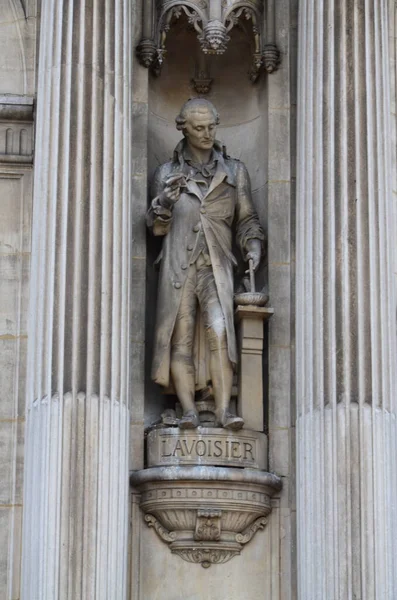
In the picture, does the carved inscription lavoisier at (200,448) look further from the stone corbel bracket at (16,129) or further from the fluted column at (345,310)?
the stone corbel bracket at (16,129)

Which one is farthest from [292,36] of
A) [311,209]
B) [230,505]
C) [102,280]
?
[230,505]

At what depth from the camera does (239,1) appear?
18.2m

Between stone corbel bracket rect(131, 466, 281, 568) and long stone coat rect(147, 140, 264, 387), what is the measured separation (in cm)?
99

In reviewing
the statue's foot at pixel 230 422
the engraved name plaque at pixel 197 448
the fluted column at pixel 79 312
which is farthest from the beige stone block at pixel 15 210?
the statue's foot at pixel 230 422

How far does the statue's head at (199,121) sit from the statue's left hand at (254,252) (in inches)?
40.6

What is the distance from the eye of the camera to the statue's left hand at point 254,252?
17859mm

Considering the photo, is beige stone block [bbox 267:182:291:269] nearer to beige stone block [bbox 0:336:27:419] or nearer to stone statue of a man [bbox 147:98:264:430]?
stone statue of a man [bbox 147:98:264:430]

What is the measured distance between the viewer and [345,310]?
55.8ft

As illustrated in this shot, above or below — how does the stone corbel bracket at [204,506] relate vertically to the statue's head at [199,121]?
below

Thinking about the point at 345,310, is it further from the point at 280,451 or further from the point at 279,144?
the point at 279,144

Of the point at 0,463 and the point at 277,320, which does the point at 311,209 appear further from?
the point at 0,463

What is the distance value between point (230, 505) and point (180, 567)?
75 centimetres

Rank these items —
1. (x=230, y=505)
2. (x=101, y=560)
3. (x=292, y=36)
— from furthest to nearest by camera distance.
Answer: (x=292, y=36) < (x=230, y=505) < (x=101, y=560)

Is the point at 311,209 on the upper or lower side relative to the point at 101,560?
upper
